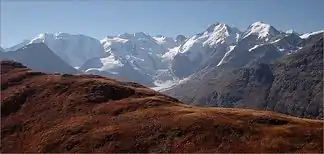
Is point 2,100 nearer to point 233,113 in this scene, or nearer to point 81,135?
point 81,135

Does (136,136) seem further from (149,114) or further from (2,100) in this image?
(2,100)

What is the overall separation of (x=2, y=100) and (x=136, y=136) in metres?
48.8

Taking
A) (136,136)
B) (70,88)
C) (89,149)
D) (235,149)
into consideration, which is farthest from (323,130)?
(70,88)

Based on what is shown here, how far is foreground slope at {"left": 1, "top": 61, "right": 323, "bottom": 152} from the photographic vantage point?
83.1m

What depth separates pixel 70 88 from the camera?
125625 mm

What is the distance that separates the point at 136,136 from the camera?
3521 inches

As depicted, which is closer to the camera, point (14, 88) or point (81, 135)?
point (81, 135)

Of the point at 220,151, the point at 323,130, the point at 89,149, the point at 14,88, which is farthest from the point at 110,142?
the point at 14,88

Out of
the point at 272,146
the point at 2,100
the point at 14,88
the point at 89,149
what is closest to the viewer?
the point at 272,146

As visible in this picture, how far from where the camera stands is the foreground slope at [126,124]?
8312 cm

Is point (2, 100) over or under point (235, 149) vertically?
over

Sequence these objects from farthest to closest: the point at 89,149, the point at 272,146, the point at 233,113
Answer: the point at 233,113, the point at 89,149, the point at 272,146

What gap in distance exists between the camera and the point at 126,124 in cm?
9588

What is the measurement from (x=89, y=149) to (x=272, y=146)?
112 feet
